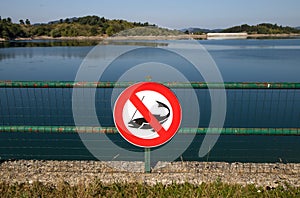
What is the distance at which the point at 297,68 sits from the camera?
22.4 m

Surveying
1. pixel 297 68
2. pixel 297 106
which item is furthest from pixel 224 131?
pixel 297 68

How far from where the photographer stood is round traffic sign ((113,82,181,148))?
283cm

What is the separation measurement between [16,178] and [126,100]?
169 centimetres

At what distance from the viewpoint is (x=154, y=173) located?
352 centimetres

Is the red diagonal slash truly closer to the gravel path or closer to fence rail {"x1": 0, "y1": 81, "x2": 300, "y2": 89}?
fence rail {"x1": 0, "y1": 81, "x2": 300, "y2": 89}

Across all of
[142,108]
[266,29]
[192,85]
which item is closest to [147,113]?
[142,108]

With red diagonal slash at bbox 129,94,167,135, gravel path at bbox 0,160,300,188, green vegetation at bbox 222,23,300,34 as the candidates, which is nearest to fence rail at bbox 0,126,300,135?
gravel path at bbox 0,160,300,188

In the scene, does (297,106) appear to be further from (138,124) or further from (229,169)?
(138,124)

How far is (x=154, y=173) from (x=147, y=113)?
1.05 m

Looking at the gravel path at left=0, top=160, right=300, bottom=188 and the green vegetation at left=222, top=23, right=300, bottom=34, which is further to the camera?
the green vegetation at left=222, top=23, right=300, bottom=34

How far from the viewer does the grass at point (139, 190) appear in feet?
10.0

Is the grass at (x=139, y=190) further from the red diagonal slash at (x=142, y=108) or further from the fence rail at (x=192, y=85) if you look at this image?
the fence rail at (x=192, y=85)

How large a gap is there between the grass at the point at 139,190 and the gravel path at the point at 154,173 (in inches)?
4.2

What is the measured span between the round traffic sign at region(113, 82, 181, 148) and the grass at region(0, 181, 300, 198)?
0.55 meters
